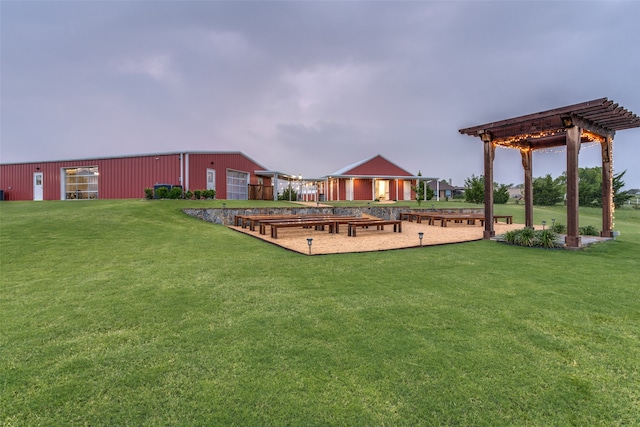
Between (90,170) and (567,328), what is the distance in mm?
26044

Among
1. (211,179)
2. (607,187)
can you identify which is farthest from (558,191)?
(211,179)

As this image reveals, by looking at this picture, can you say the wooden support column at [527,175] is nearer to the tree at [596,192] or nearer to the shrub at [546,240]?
the shrub at [546,240]

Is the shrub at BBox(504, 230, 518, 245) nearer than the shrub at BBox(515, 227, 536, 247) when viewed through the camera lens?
No

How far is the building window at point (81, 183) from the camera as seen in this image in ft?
65.4

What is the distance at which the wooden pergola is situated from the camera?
7363 mm

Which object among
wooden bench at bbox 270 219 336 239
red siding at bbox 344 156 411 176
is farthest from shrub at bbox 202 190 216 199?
red siding at bbox 344 156 411 176

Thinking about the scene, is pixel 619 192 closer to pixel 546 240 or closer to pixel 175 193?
pixel 546 240

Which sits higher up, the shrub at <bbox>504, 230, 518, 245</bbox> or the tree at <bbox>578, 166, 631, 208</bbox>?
the tree at <bbox>578, 166, 631, 208</bbox>

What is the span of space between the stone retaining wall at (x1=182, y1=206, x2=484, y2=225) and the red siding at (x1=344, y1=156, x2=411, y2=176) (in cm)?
1107

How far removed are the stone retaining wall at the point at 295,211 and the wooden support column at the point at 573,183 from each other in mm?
9996

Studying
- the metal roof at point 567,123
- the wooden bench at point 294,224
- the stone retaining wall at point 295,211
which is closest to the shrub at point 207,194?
the stone retaining wall at point 295,211

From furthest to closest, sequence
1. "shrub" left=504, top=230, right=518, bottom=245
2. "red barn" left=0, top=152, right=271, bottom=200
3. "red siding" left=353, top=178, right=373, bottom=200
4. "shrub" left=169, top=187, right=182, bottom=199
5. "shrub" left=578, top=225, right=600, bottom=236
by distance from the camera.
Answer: "red siding" left=353, top=178, right=373, bottom=200, "red barn" left=0, top=152, right=271, bottom=200, "shrub" left=169, top=187, right=182, bottom=199, "shrub" left=578, top=225, right=600, bottom=236, "shrub" left=504, top=230, right=518, bottom=245

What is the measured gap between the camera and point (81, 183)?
20234mm

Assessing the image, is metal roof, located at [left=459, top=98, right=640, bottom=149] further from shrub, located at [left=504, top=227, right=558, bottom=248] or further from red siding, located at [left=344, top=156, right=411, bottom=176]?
red siding, located at [left=344, top=156, right=411, bottom=176]
